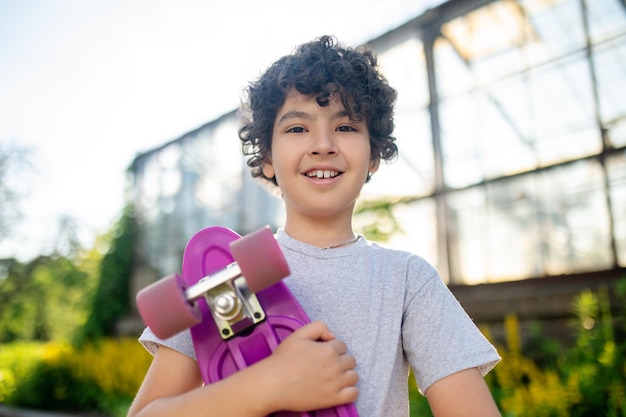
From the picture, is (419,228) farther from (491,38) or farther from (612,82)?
(612,82)

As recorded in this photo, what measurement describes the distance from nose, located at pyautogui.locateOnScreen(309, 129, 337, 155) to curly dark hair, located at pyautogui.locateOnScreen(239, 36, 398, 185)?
8 centimetres

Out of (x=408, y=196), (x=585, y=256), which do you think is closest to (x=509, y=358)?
(x=585, y=256)

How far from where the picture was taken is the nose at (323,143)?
1.24m

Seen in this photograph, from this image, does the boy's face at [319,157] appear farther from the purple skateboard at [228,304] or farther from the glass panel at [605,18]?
the glass panel at [605,18]

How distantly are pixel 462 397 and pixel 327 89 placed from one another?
2.28 feet

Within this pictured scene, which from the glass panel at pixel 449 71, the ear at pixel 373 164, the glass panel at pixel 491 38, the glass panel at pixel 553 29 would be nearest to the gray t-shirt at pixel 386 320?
the ear at pixel 373 164

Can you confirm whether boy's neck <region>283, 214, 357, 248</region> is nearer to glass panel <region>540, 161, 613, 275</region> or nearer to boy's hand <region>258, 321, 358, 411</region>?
boy's hand <region>258, 321, 358, 411</region>

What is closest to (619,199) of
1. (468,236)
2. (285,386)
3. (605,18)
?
(468,236)

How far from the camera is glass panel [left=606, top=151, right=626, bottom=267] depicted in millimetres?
4988

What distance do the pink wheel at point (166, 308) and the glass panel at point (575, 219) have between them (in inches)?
193

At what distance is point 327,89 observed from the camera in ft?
4.35

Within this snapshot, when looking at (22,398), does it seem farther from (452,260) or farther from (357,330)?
(357,330)

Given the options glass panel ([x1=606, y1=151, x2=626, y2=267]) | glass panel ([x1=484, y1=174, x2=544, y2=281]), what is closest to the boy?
glass panel ([x1=606, y1=151, x2=626, y2=267])

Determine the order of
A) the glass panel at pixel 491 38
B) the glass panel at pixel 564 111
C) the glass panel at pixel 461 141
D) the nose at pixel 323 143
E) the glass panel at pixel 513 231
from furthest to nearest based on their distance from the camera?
the glass panel at pixel 461 141 → the glass panel at pixel 491 38 → the glass panel at pixel 513 231 → the glass panel at pixel 564 111 → the nose at pixel 323 143
